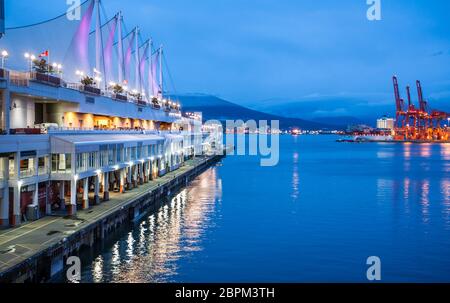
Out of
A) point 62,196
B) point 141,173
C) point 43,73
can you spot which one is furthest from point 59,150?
point 141,173

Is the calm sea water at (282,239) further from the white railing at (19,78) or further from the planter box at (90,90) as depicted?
the planter box at (90,90)

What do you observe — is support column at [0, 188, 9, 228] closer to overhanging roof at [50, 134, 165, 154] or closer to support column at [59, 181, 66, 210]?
overhanging roof at [50, 134, 165, 154]

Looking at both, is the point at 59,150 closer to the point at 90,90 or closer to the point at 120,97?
the point at 90,90

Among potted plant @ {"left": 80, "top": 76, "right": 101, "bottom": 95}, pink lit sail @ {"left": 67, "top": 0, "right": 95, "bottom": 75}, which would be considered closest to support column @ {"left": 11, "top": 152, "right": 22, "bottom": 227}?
potted plant @ {"left": 80, "top": 76, "right": 101, "bottom": 95}

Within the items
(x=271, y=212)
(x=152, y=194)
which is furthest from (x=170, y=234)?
(x=271, y=212)

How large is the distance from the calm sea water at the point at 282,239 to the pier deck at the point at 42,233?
1.41m

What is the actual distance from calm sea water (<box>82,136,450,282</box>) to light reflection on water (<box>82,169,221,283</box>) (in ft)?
0.13

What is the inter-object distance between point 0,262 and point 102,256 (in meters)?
6.82

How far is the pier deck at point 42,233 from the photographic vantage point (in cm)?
1584

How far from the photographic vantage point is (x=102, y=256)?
21750mm

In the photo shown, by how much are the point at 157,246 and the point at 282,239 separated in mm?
6095

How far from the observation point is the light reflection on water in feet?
64.2

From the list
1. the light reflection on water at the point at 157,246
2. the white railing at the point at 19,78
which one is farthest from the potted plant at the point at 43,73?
the light reflection on water at the point at 157,246
